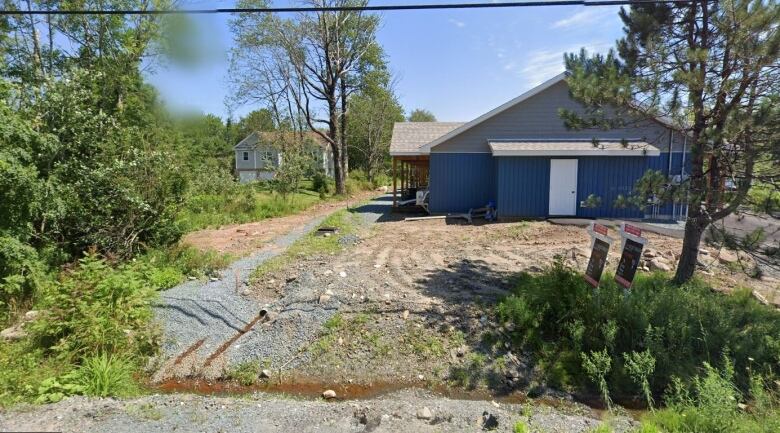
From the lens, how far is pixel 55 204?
6996 millimetres

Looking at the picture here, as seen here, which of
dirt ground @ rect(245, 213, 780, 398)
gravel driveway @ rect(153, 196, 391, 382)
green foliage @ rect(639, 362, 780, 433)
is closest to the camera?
green foliage @ rect(639, 362, 780, 433)

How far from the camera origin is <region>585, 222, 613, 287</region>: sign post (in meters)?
6.07

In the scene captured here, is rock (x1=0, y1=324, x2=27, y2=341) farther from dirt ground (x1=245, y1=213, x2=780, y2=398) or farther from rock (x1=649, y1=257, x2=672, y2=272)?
rock (x1=649, y1=257, x2=672, y2=272)

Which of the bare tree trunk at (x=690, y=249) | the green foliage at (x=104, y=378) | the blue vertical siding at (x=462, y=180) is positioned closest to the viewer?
the green foliage at (x=104, y=378)

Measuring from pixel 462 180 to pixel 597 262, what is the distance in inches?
411

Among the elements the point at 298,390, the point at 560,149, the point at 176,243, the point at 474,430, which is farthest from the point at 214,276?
the point at 560,149

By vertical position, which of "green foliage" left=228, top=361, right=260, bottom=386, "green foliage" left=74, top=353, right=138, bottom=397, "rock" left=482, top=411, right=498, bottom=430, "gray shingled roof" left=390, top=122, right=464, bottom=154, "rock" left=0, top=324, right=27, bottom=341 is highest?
"gray shingled roof" left=390, top=122, right=464, bottom=154

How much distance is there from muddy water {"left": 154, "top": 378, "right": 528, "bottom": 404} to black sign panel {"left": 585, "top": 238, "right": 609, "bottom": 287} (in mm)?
2287

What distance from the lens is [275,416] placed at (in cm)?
387

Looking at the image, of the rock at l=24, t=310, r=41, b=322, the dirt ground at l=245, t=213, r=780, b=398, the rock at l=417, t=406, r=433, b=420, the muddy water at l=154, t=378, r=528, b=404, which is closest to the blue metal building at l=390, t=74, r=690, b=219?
the dirt ground at l=245, t=213, r=780, b=398

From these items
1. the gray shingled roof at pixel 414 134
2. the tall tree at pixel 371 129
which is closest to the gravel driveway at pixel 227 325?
the gray shingled roof at pixel 414 134

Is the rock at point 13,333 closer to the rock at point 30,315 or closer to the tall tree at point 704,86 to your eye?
the rock at point 30,315

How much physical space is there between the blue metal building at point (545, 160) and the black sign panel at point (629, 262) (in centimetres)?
900

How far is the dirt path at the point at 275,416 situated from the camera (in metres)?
3.48
